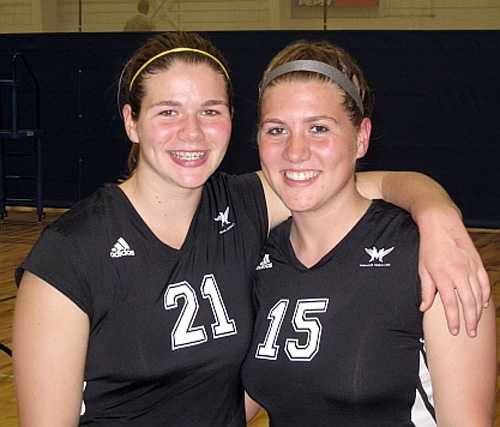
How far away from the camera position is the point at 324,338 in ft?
6.59

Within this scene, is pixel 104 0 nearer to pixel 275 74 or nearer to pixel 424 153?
pixel 424 153

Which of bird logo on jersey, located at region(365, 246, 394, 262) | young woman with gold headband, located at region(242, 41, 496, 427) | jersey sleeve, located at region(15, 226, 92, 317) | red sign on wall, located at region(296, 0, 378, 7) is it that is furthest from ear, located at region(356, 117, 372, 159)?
red sign on wall, located at region(296, 0, 378, 7)

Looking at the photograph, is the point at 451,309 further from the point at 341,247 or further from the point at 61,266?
the point at 61,266

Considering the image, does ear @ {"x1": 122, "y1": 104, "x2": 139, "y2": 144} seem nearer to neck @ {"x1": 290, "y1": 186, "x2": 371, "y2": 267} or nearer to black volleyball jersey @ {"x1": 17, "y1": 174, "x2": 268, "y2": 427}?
black volleyball jersey @ {"x1": 17, "y1": 174, "x2": 268, "y2": 427}

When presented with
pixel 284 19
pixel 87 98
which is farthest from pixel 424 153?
pixel 87 98

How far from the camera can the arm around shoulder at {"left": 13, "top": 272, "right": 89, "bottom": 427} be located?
6.63ft

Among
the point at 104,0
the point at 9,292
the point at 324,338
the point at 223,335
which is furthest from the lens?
the point at 104,0

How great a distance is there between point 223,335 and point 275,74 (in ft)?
2.05

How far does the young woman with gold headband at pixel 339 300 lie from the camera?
74.3 inches

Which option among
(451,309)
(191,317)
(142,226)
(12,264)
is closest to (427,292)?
(451,309)

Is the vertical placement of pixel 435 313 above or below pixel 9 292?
above

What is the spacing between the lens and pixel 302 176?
2.06m

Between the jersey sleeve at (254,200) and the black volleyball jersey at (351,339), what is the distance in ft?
0.95

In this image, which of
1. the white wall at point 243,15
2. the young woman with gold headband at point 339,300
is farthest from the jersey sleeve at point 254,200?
the white wall at point 243,15
